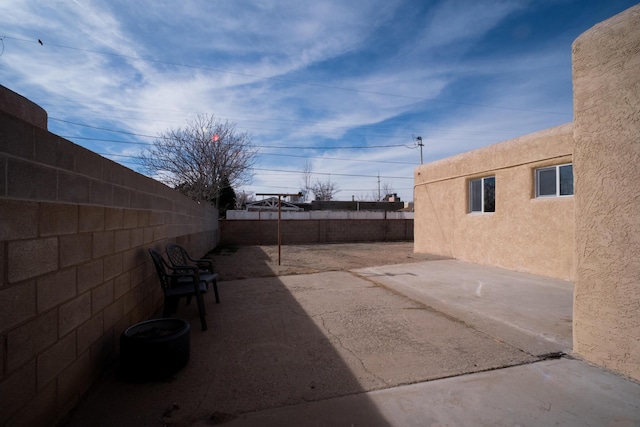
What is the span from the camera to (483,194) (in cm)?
948

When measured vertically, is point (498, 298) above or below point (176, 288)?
below

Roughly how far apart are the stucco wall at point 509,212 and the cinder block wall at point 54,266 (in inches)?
319

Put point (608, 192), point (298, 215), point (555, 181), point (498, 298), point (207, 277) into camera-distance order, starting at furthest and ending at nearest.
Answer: point (298, 215)
point (555, 181)
point (498, 298)
point (207, 277)
point (608, 192)

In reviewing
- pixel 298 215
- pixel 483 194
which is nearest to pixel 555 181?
pixel 483 194

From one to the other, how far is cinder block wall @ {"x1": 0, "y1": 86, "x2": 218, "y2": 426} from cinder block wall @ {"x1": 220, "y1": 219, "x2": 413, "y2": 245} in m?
14.9

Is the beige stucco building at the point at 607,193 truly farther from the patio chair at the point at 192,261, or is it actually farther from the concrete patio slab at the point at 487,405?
the patio chair at the point at 192,261

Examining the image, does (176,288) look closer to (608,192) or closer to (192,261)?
(192,261)

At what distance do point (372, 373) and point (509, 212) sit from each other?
7218 mm

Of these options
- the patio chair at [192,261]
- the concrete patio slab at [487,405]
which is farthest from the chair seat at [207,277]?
the concrete patio slab at [487,405]

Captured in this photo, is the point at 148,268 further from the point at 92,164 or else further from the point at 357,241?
the point at 357,241

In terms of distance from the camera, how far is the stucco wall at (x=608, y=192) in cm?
262

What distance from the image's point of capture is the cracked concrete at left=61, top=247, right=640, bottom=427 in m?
2.22

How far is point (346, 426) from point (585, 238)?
266 cm

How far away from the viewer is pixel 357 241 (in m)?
20.1
